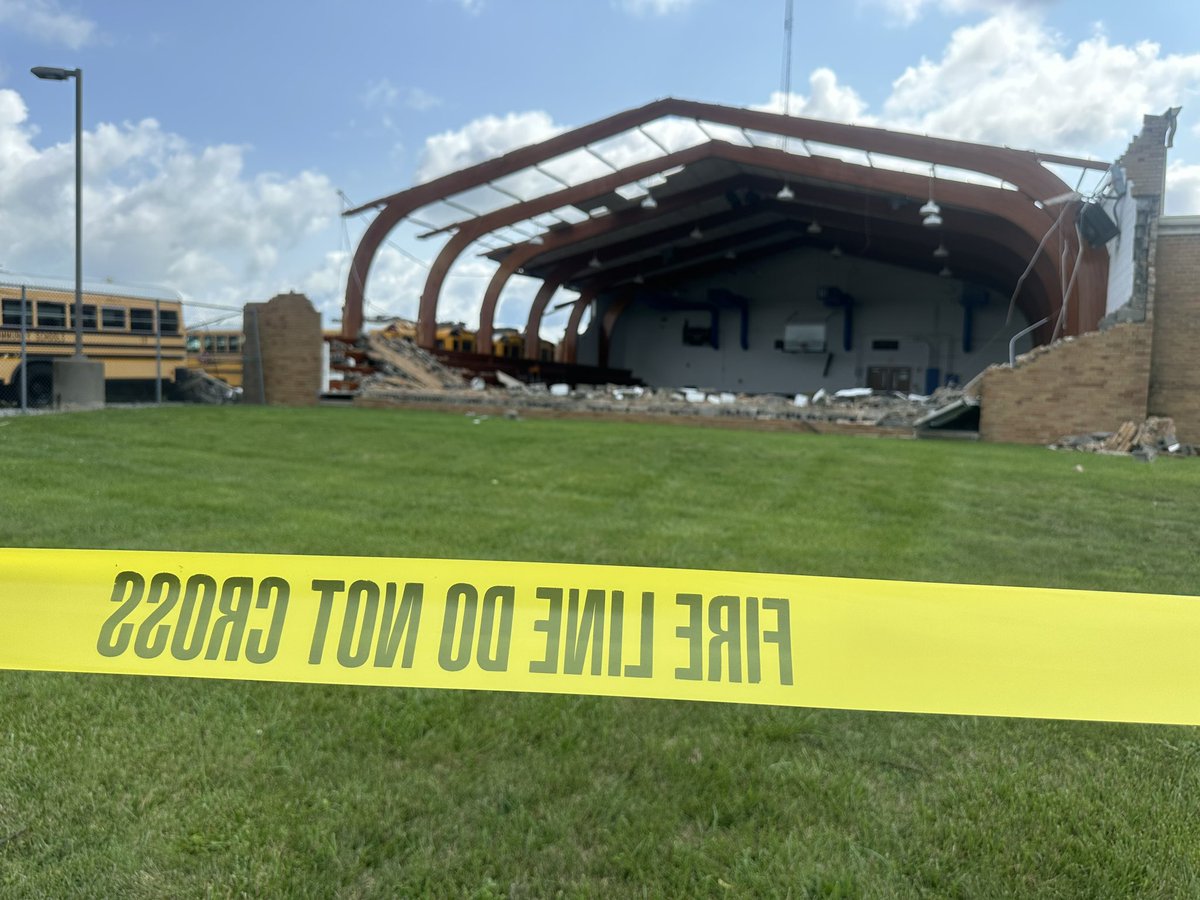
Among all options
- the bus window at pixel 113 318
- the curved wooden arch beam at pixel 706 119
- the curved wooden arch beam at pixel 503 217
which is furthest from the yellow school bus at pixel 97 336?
the curved wooden arch beam at pixel 503 217

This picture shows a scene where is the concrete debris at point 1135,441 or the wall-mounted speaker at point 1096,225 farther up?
the wall-mounted speaker at point 1096,225

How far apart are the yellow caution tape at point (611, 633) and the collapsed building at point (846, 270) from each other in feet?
49.3

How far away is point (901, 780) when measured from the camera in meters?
2.61

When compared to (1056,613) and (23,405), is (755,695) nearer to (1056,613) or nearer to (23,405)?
(1056,613)

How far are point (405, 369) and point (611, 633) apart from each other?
23406 millimetres

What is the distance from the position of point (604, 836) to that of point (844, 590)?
3.50 feet

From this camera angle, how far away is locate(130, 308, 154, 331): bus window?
1766cm

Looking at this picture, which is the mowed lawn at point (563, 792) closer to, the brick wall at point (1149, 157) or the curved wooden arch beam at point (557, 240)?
the brick wall at point (1149, 157)

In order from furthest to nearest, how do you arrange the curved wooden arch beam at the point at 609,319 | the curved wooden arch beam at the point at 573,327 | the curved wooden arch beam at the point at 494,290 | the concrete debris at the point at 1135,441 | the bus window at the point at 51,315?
the curved wooden arch beam at the point at 609,319 < the curved wooden arch beam at the point at 573,327 < the curved wooden arch beam at the point at 494,290 < the bus window at the point at 51,315 < the concrete debris at the point at 1135,441

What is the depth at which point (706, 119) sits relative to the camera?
23.2 meters

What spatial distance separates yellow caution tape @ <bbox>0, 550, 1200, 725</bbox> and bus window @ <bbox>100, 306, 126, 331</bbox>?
Result: 17.6 m

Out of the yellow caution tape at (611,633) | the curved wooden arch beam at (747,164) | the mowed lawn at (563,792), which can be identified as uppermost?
the curved wooden arch beam at (747,164)

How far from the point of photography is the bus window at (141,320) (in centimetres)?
1766

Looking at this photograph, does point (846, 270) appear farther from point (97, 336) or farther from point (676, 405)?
point (97, 336)
